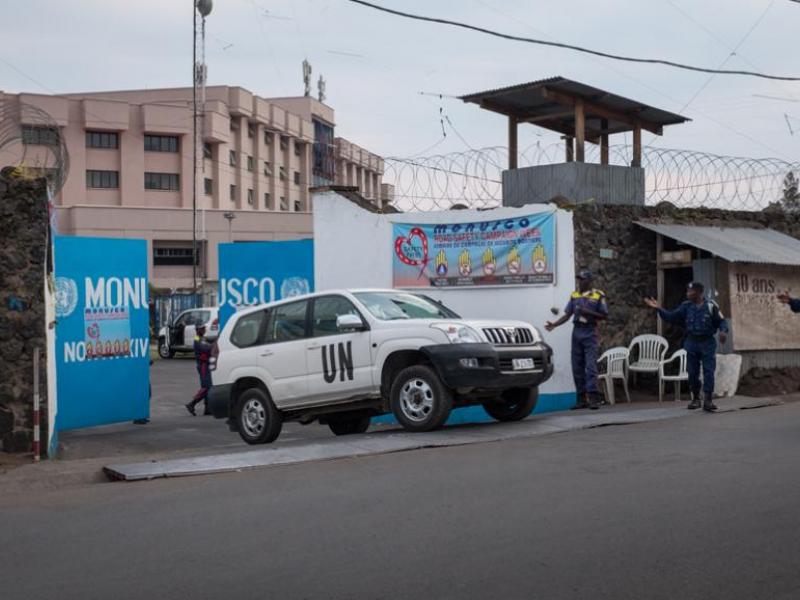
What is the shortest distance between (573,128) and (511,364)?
1141 cm

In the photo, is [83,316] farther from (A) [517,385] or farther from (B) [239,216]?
(B) [239,216]

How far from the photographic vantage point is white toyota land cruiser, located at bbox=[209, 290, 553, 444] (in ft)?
37.3

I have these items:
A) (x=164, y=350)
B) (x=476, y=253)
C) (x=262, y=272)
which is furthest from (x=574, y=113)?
(x=164, y=350)

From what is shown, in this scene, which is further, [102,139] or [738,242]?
[102,139]

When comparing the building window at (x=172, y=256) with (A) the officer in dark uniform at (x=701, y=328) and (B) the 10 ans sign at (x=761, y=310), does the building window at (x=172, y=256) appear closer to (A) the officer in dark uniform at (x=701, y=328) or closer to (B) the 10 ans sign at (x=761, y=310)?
(B) the 10 ans sign at (x=761, y=310)

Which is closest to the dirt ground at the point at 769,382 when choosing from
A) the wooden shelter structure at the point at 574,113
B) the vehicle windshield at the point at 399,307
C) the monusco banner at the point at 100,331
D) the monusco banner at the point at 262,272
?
the wooden shelter structure at the point at 574,113

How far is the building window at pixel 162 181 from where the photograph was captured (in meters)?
68.3

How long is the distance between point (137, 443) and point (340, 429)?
9.35 ft

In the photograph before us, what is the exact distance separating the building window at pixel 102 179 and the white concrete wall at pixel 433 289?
174 ft

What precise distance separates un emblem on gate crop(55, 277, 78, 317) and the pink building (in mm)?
42831

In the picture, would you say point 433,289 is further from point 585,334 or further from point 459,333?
point 459,333

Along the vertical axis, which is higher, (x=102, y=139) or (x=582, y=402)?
(x=102, y=139)

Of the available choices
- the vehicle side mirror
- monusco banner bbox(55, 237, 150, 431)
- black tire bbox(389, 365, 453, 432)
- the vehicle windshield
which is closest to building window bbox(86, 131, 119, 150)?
monusco banner bbox(55, 237, 150, 431)

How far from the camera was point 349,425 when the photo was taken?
534 inches
